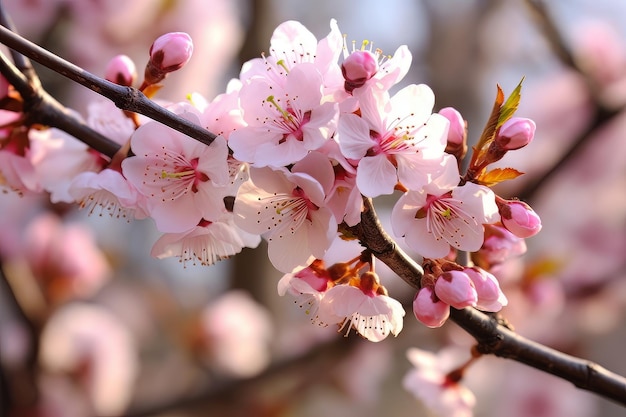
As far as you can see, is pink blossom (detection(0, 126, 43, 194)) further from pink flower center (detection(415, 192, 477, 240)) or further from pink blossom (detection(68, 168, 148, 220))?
pink flower center (detection(415, 192, 477, 240))

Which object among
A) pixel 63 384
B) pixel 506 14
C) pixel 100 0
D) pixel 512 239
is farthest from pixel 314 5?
pixel 512 239

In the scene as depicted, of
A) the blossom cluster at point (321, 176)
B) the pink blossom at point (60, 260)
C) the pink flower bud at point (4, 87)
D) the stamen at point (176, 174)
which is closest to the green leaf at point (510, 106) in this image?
the blossom cluster at point (321, 176)

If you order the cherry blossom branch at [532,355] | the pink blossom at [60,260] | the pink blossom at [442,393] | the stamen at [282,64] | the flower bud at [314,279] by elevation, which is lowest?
the pink blossom at [60,260]

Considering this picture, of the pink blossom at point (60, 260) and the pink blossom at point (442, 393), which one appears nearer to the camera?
the pink blossom at point (442, 393)

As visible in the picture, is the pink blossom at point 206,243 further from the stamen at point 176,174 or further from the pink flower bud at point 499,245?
the pink flower bud at point 499,245

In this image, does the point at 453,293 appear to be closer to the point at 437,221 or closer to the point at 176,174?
the point at 437,221

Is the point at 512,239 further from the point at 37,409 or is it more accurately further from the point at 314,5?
the point at 314,5
